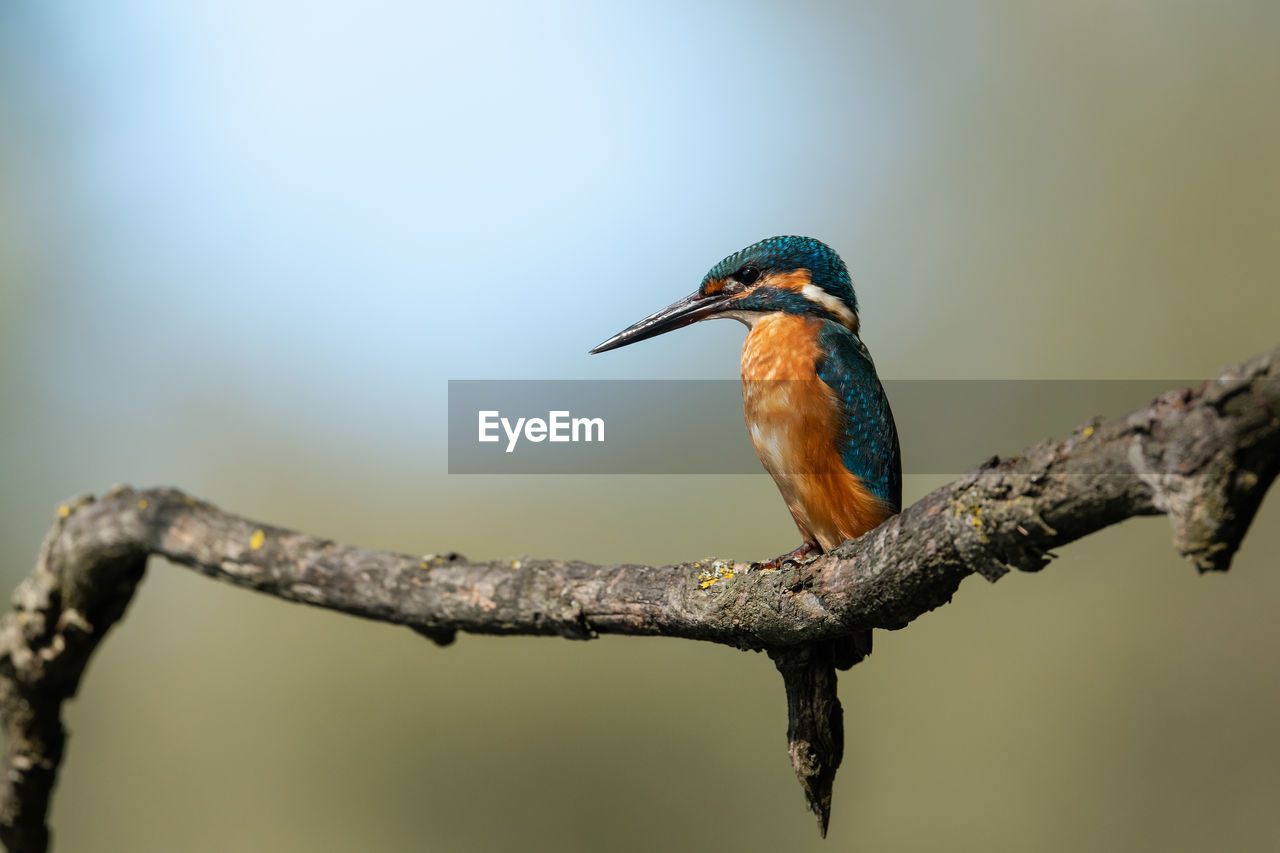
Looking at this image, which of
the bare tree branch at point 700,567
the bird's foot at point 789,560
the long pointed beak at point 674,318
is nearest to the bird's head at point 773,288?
the long pointed beak at point 674,318

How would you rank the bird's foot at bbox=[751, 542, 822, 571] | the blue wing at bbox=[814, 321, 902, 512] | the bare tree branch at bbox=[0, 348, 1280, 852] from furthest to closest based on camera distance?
the blue wing at bbox=[814, 321, 902, 512] → the bird's foot at bbox=[751, 542, 822, 571] → the bare tree branch at bbox=[0, 348, 1280, 852]

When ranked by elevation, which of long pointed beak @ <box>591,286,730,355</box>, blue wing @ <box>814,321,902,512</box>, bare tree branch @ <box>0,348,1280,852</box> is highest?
long pointed beak @ <box>591,286,730,355</box>

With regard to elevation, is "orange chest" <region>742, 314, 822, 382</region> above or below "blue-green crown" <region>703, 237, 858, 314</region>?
below

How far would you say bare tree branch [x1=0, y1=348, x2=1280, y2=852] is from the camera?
0.74 meters

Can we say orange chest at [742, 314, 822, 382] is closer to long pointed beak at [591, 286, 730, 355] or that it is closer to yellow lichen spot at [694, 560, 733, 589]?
long pointed beak at [591, 286, 730, 355]

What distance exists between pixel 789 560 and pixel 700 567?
Answer: 13 centimetres

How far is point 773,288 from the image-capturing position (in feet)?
7.29

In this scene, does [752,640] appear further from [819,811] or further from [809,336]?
[809,336]

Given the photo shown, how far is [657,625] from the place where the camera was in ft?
4.33

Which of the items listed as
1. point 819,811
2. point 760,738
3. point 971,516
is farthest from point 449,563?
point 760,738

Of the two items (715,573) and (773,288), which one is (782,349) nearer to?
(773,288)

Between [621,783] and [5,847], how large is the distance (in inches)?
126

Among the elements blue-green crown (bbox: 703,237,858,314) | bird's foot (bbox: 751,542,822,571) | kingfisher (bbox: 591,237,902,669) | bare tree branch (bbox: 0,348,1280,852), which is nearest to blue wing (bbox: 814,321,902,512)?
kingfisher (bbox: 591,237,902,669)

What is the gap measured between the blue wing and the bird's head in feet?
0.83
